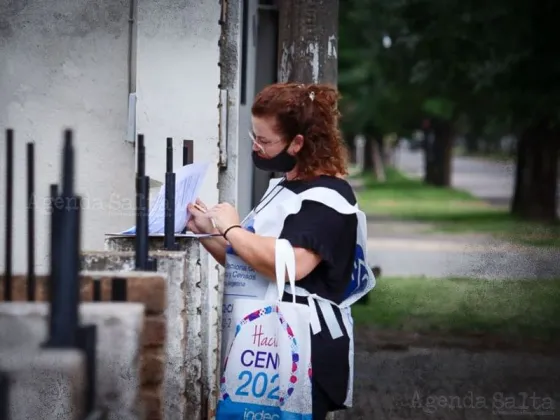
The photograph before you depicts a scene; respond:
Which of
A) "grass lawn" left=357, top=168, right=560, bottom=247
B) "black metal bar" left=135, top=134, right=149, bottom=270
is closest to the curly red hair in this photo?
"black metal bar" left=135, top=134, right=149, bottom=270

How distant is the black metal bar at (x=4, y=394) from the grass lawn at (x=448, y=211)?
15.2 metres

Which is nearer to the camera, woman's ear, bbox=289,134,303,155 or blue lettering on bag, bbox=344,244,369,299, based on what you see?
woman's ear, bbox=289,134,303,155

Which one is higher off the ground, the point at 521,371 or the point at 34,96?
the point at 34,96

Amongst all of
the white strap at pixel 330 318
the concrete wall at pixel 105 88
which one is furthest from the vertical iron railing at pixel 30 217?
the concrete wall at pixel 105 88

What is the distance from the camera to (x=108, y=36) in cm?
676

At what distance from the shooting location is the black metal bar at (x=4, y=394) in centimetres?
322

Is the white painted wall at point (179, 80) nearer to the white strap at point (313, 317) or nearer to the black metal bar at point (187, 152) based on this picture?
the black metal bar at point (187, 152)

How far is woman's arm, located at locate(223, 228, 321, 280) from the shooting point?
4184 millimetres

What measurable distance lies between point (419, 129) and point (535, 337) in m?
36.1

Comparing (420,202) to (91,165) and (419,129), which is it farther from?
(91,165)

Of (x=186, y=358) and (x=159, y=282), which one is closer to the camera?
(x=159, y=282)

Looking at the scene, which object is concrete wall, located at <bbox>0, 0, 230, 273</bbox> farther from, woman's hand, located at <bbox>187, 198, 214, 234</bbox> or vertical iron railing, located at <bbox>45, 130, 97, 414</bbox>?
vertical iron railing, located at <bbox>45, 130, 97, 414</bbox>

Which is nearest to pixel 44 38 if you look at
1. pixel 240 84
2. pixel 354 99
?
pixel 240 84

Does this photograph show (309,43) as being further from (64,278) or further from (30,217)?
(64,278)
